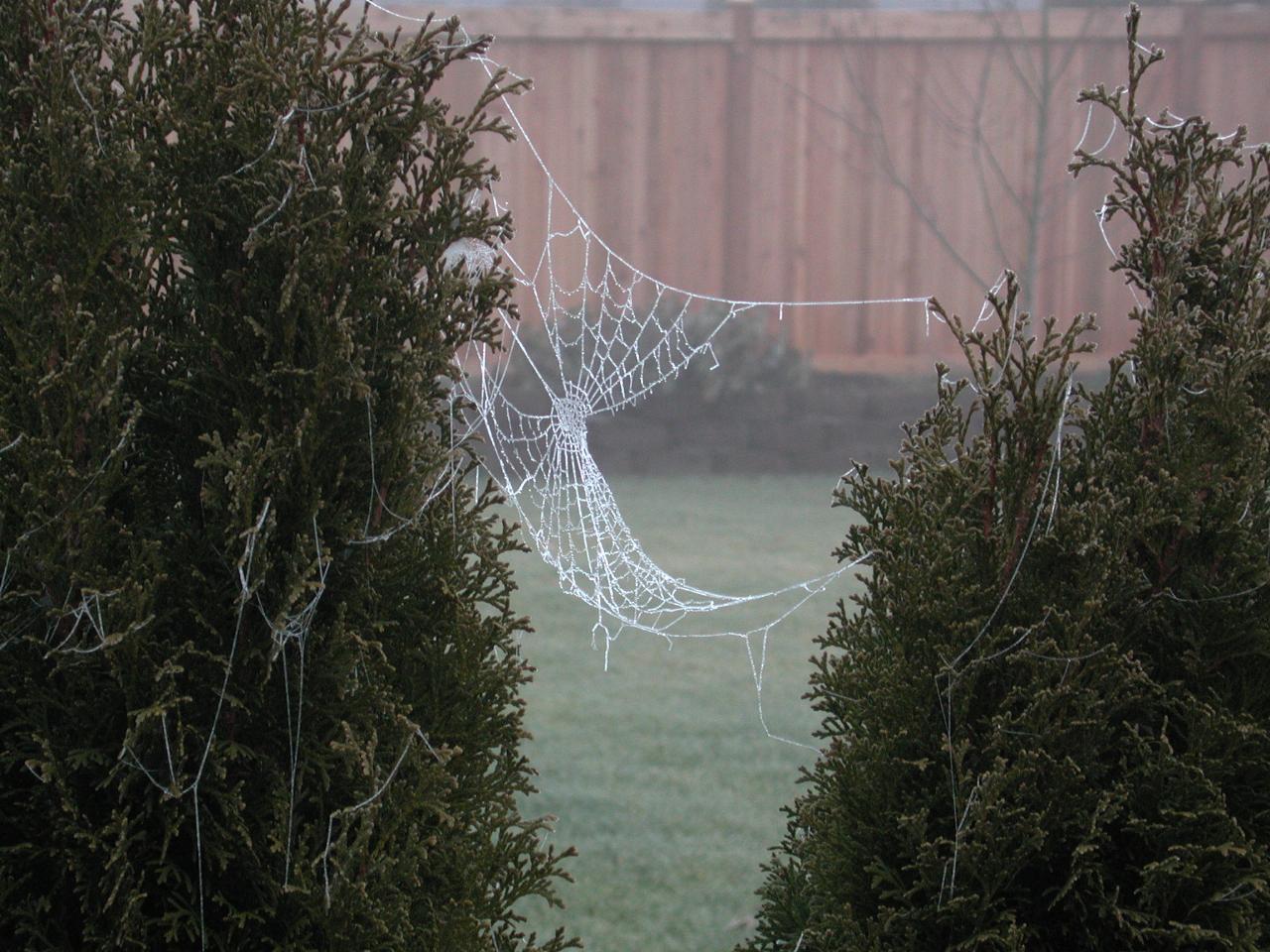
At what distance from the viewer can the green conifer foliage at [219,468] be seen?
76.2 inches

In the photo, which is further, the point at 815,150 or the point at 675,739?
the point at 815,150

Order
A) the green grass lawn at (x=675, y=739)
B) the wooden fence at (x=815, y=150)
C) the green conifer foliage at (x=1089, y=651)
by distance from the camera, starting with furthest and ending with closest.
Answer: the wooden fence at (x=815, y=150) < the green grass lawn at (x=675, y=739) < the green conifer foliage at (x=1089, y=651)

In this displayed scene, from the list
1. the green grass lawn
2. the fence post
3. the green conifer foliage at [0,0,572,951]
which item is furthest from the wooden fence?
the green conifer foliage at [0,0,572,951]

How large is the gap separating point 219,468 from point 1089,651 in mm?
1447

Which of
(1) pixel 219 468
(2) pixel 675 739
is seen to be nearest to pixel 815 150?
(2) pixel 675 739

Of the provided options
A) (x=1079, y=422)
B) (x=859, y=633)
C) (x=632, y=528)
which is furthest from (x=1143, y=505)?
(x=632, y=528)

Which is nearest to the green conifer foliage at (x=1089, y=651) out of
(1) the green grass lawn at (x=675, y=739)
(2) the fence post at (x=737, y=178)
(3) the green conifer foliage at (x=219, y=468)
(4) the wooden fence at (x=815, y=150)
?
(3) the green conifer foliage at (x=219, y=468)

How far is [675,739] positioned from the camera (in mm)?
6160

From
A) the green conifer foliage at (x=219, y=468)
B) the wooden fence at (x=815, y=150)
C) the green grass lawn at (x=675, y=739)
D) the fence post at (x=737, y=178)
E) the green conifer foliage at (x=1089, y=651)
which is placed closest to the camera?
the green conifer foliage at (x=219, y=468)

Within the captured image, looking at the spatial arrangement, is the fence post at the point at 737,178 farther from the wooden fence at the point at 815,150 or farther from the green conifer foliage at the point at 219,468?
the green conifer foliage at the point at 219,468

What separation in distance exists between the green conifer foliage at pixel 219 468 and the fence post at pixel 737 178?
9.16m

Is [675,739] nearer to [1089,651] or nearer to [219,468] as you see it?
[1089,651]

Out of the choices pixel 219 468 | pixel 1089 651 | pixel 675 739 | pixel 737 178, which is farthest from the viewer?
pixel 737 178

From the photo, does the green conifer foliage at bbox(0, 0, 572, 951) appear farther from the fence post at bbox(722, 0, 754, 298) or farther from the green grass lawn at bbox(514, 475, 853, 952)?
the fence post at bbox(722, 0, 754, 298)
